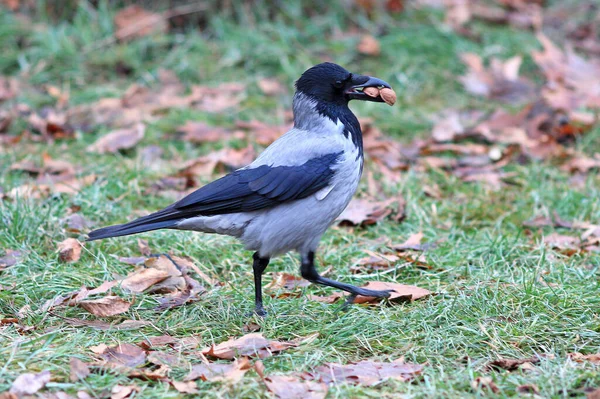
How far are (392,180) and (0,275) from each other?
3.06 metres

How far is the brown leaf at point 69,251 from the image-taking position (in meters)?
5.07

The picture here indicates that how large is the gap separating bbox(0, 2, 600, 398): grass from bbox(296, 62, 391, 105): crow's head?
3.58 ft

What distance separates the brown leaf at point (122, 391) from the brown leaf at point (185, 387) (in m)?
0.16

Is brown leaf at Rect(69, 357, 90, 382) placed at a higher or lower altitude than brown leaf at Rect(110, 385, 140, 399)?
higher

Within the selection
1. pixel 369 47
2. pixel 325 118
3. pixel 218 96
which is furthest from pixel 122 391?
pixel 369 47

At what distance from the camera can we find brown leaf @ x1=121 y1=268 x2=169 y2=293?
185 inches

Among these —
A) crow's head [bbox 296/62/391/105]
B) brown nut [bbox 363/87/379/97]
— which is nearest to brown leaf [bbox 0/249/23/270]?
crow's head [bbox 296/62/391/105]

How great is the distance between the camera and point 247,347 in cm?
394

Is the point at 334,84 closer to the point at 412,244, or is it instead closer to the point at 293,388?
the point at 412,244

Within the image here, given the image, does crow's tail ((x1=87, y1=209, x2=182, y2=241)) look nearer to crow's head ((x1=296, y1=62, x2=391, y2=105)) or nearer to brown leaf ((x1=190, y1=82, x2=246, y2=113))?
crow's head ((x1=296, y1=62, x2=391, y2=105))

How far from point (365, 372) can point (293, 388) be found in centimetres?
36

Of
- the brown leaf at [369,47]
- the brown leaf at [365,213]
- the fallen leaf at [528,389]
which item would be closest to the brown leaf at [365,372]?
the fallen leaf at [528,389]

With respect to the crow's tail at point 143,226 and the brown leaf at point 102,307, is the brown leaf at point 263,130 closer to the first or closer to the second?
the crow's tail at point 143,226

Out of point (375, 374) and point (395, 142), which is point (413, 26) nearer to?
point (395, 142)
